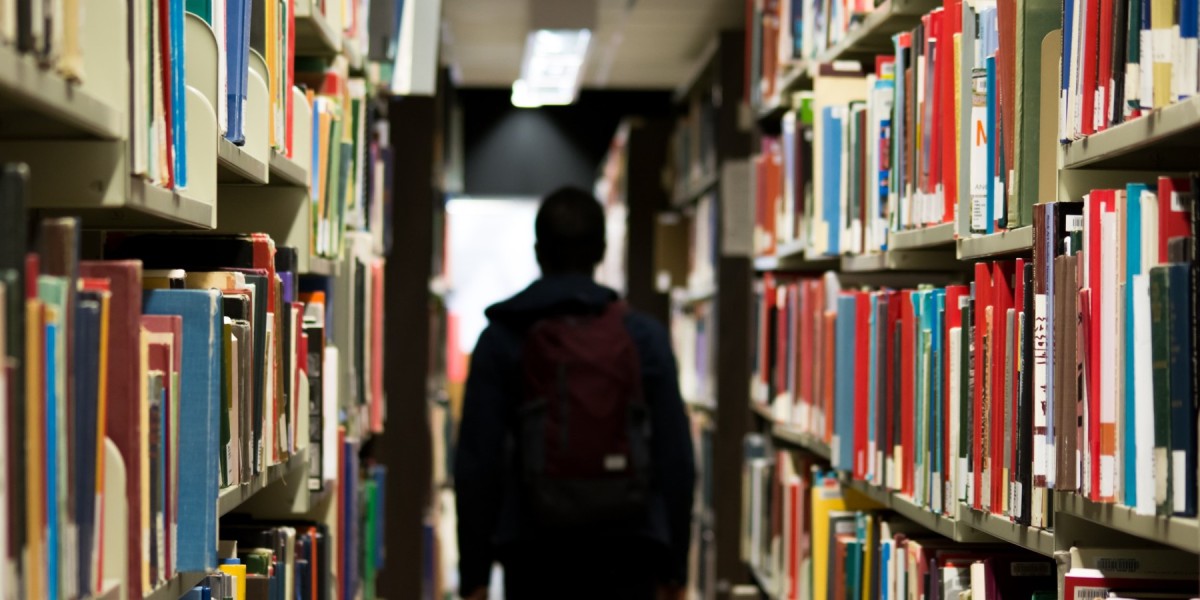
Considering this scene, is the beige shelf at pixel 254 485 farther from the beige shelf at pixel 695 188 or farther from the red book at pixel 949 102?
the beige shelf at pixel 695 188

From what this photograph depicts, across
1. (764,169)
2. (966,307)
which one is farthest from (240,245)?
(764,169)

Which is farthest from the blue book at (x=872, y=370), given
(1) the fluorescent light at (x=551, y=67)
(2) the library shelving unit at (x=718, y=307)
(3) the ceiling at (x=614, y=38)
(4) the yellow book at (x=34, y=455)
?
(1) the fluorescent light at (x=551, y=67)

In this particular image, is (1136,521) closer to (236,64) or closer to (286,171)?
(236,64)

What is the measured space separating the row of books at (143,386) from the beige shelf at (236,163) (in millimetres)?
92

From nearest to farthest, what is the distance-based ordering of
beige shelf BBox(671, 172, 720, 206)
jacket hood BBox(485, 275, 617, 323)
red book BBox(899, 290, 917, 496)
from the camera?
red book BBox(899, 290, 917, 496)
jacket hood BBox(485, 275, 617, 323)
beige shelf BBox(671, 172, 720, 206)

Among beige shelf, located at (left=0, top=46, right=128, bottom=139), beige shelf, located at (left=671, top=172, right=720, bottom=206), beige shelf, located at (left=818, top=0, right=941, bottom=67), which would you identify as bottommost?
beige shelf, located at (left=0, top=46, right=128, bottom=139)

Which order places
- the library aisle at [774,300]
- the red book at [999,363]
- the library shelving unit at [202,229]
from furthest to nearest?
the red book at [999,363] → the library aisle at [774,300] → the library shelving unit at [202,229]

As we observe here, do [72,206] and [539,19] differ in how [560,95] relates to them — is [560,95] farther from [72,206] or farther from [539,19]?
[72,206]

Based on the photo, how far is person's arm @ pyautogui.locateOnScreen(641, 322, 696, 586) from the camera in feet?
9.30

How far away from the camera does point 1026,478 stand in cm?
156

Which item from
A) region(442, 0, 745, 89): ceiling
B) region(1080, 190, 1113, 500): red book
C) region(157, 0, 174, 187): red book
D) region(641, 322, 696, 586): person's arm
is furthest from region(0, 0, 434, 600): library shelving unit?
region(442, 0, 745, 89): ceiling

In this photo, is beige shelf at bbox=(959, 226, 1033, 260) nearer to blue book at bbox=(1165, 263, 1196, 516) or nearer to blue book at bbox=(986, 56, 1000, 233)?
blue book at bbox=(986, 56, 1000, 233)

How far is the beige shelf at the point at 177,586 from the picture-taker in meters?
1.29

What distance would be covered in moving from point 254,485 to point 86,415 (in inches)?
26.4
